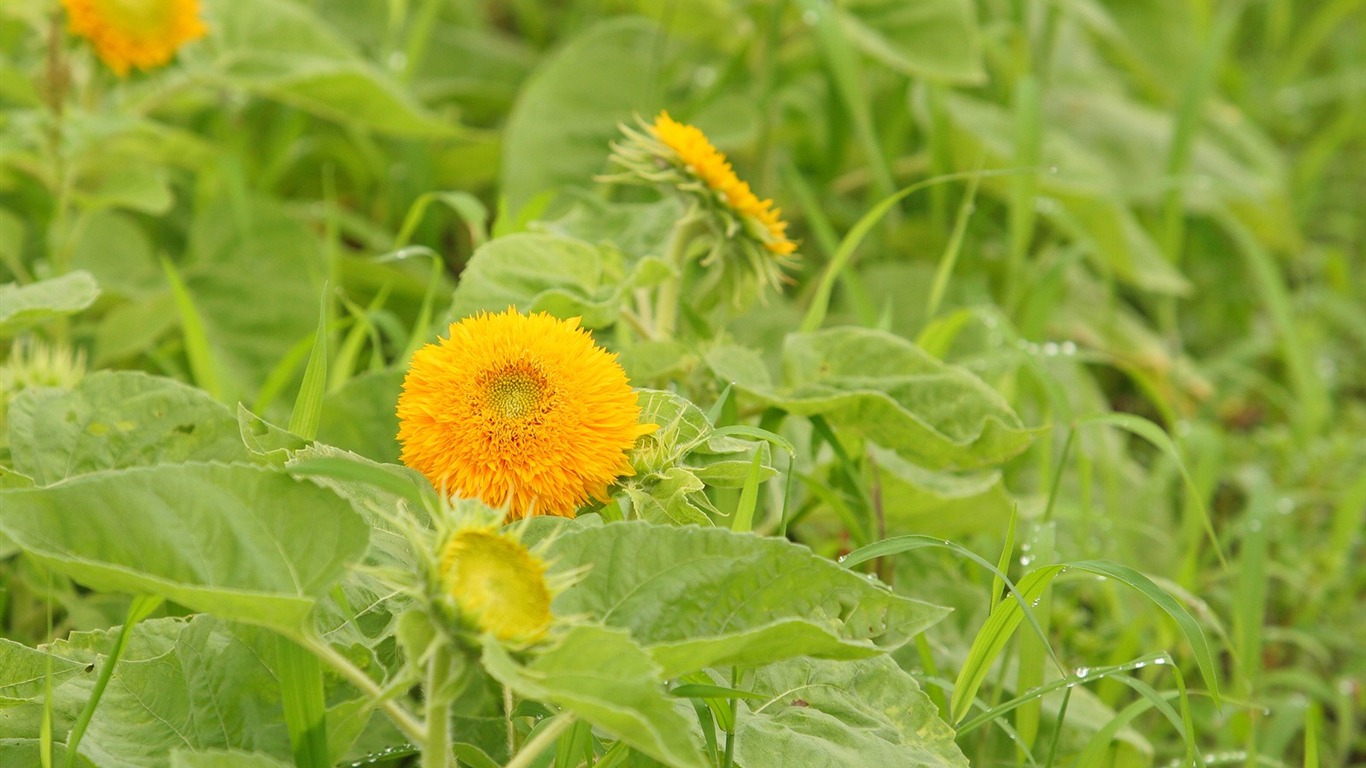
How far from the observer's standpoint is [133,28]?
1764mm

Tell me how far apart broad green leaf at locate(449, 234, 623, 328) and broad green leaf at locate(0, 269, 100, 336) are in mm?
326

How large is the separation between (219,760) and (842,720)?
459 mm

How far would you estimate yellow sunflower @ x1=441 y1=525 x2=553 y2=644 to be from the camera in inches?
31.4

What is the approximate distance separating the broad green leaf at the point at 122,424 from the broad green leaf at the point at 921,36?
1.33m

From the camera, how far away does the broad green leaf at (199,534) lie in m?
0.82

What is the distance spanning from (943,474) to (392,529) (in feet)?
2.56

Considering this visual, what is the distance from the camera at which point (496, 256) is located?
1.29 m

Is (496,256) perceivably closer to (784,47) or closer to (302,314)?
(302,314)

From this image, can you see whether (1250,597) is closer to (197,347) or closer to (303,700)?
(303,700)

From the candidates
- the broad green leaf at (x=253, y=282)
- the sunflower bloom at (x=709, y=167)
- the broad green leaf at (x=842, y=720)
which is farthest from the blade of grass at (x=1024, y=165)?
the broad green leaf at (x=842, y=720)

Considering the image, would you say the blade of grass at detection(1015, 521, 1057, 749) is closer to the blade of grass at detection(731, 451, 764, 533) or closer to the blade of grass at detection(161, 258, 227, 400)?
the blade of grass at detection(731, 451, 764, 533)

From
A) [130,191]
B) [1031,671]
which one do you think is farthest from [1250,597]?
[130,191]

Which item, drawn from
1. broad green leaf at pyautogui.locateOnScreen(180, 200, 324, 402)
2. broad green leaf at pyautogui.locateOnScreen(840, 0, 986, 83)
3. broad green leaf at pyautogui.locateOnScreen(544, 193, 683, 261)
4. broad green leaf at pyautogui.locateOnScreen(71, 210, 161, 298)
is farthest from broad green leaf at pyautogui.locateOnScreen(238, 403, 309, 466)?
broad green leaf at pyautogui.locateOnScreen(840, 0, 986, 83)

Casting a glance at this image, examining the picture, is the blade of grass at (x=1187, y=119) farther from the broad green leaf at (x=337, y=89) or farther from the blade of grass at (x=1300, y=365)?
the broad green leaf at (x=337, y=89)
